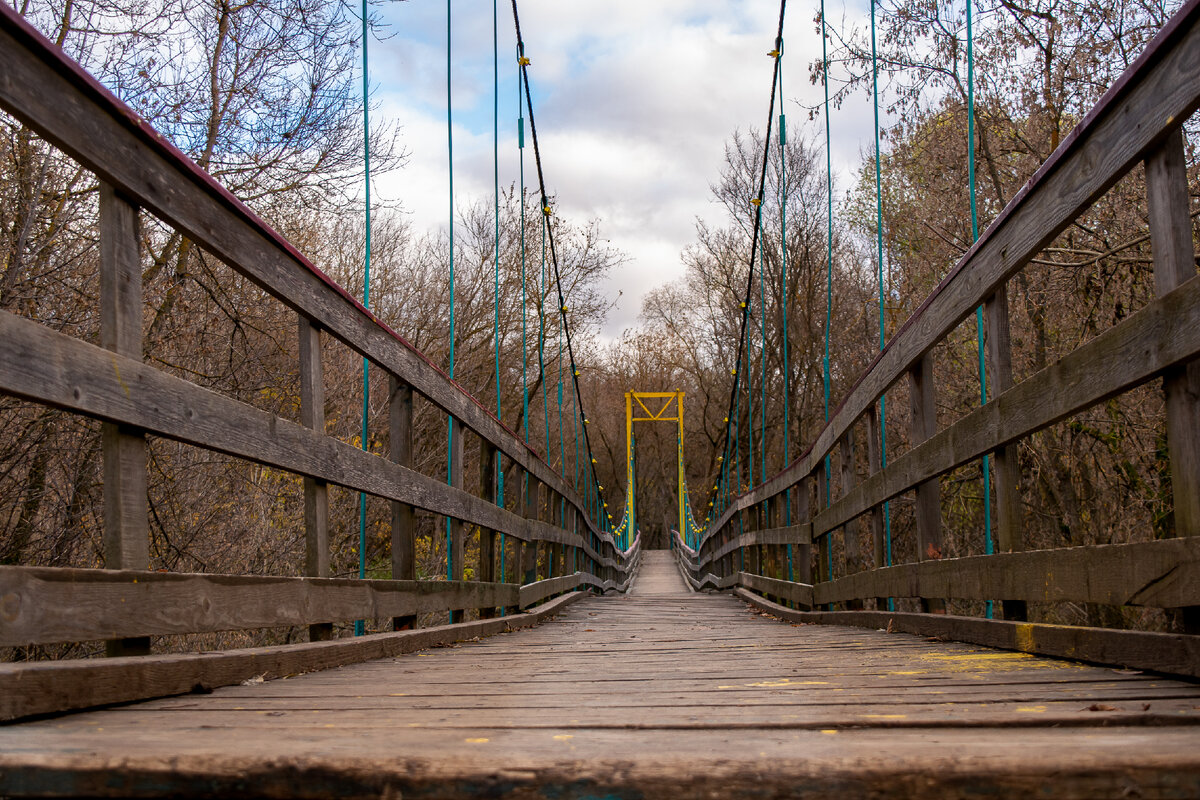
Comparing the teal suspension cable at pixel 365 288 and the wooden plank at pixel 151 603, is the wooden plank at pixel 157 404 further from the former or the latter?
the teal suspension cable at pixel 365 288

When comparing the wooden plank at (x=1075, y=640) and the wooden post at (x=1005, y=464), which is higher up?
the wooden post at (x=1005, y=464)

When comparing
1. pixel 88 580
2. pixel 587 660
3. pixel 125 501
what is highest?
pixel 125 501

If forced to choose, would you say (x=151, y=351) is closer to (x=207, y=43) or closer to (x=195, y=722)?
(x=207, y=43)

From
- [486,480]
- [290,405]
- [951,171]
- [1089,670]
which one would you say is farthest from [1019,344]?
[1089,670]

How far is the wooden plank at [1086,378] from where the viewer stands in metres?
1.66

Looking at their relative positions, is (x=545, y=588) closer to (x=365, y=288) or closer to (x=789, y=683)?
(x=365, y=288)

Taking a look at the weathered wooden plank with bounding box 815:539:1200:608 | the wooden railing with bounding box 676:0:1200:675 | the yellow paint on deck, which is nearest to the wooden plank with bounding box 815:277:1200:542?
the wooden railing with bounding box 676:0:1200:675

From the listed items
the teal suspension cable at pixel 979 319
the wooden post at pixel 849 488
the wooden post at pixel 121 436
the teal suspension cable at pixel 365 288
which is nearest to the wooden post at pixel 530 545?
the teal suspension cable at pixel 365 288

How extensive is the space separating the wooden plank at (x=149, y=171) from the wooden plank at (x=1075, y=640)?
6.00 feet

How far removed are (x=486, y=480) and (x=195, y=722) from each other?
11.1 ft

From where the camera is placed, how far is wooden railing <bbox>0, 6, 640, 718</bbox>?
1449 mm

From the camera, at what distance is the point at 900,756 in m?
1.04

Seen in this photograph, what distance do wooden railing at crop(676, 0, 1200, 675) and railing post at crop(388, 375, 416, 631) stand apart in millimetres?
1604

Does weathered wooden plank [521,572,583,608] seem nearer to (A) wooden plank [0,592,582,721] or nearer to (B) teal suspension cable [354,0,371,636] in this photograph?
(B) teal suspension cable [354,0,371,636]
